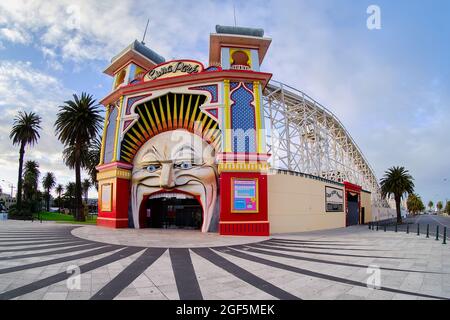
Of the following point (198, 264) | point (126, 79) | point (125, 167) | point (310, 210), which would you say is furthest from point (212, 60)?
point (198, 264)

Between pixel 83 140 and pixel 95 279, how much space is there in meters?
32.1

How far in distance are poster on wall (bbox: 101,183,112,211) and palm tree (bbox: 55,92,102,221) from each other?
12.5m

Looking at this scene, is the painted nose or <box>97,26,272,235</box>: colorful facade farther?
the painted nose

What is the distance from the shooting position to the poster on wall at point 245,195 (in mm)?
17078

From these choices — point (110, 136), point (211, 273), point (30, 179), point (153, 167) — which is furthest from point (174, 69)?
point (30, 179)

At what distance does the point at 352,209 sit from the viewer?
1265 inches

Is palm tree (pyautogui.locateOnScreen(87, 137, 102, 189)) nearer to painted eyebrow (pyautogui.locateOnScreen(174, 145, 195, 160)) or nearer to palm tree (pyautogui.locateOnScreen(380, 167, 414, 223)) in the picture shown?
painted eyebrow (pyautogui.locateOnScreen(174, 145, 195, 160))

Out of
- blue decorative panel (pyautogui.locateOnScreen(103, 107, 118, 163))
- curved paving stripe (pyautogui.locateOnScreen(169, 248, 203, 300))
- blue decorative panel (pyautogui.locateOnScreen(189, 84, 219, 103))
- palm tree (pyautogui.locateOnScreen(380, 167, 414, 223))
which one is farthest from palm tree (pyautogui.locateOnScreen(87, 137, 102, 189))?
palm tree (pyautogui.locateOnScreen(380, 167, 414, 223))

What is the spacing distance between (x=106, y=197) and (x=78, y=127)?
51.2 feet

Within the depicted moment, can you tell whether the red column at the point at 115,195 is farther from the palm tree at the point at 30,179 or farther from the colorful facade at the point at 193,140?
the palm tree at the point at 30,179

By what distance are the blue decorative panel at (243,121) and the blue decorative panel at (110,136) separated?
1185 centimetres

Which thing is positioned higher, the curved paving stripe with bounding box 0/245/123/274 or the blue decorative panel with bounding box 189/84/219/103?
the blue decorative panel with bounding box 189/84/219/103

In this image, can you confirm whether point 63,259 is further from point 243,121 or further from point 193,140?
point 243,121

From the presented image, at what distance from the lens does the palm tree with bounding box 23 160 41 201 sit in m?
→ 59.8
